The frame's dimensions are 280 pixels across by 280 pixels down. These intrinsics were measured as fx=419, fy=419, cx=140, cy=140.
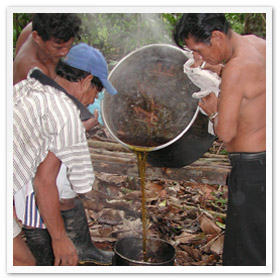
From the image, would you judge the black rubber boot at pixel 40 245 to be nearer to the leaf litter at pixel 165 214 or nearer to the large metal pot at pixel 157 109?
the leaf litter at pixel 165 214

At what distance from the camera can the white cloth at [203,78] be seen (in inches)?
84.3

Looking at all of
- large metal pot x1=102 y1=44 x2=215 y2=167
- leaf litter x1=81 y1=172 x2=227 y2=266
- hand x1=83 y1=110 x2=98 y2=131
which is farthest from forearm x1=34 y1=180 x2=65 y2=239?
large metal pot x1=102 y1=44 x2=215 y2=167

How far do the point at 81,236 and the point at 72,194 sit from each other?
247 millimetres

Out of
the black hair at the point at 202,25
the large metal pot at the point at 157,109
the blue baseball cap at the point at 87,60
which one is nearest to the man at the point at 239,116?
the black hair at the point at 202,25

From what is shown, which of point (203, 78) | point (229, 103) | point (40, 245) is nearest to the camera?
point (229, 103)

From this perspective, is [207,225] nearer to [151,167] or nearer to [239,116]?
[151,167]

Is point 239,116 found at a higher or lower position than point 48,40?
lower

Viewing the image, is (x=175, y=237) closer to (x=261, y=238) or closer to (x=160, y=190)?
(x=160, y=190)

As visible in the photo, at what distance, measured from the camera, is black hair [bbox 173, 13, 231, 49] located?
208cm

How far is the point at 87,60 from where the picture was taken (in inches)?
84.4

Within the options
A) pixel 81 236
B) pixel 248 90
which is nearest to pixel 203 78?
pixel 248 90

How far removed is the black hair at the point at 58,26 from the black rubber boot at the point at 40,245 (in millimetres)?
1017
